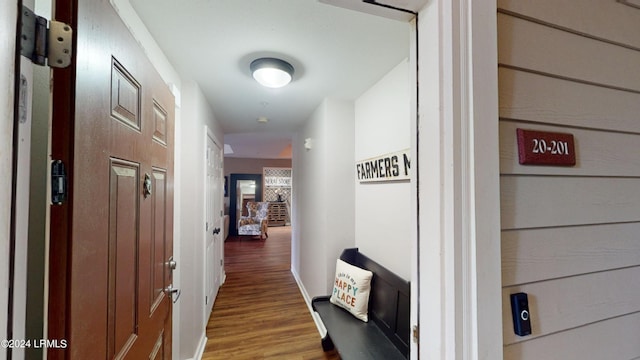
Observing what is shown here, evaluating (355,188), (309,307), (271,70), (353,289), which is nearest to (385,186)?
(355,188)

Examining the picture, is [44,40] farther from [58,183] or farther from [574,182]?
[574,182]

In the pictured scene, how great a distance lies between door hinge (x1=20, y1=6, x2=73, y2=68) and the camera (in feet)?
1.55

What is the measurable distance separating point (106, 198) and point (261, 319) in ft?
8.15

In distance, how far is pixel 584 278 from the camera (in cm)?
74

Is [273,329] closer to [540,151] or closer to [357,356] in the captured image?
[357,356]

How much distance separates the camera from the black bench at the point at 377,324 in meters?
1.60

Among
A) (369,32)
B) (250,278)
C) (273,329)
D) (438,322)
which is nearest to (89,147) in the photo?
(438,322)

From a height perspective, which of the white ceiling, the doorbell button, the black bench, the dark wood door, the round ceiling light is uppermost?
the white ceiling

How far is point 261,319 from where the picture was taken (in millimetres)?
2703

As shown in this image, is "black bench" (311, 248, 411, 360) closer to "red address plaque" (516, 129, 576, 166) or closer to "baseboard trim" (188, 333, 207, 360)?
"baseboard trim" (188, 333, 207, 360)

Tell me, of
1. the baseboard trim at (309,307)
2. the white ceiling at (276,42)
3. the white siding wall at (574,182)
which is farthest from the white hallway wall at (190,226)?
the white siding wall at (574,182)

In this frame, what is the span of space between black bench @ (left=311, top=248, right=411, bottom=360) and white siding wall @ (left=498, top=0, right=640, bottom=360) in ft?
3.05

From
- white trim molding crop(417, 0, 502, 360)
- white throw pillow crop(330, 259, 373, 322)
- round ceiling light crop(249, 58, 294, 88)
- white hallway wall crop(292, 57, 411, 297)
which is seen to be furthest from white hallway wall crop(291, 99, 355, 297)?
white trim molding crop(417, 0, 502, 360)

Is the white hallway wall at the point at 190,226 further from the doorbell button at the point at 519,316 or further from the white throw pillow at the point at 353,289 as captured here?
the doorbell button at the point at 519,316
